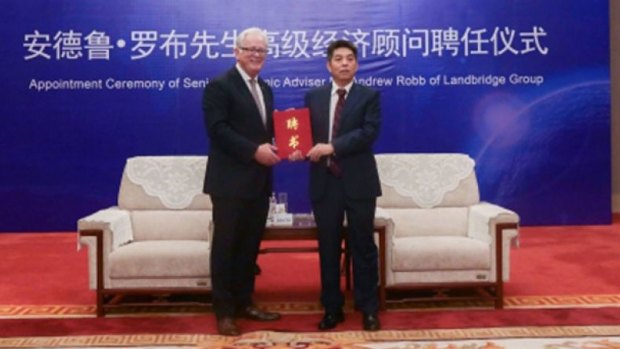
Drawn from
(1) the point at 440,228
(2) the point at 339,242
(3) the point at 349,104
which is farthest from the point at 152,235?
(1) the point at 440,228

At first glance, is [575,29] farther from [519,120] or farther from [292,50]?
[292,50]

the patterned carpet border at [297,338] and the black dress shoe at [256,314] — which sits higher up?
the black dress shoe at [256,314]

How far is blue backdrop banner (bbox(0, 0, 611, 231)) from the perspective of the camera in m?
7.39

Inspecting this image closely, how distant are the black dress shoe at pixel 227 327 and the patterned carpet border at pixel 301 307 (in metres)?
0.47

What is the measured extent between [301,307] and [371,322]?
0.63 meters

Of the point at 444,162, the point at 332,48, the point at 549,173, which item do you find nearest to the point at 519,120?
the point at 549,173

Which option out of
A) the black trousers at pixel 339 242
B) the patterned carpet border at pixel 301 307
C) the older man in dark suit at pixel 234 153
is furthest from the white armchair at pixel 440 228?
the older man in dark suit at pixel 234 153

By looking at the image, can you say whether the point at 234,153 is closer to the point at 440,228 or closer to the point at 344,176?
the point at 344,176

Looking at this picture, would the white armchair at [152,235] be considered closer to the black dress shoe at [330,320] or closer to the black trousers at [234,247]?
the black trousers at [234,247]

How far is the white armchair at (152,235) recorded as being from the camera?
4.21 metres

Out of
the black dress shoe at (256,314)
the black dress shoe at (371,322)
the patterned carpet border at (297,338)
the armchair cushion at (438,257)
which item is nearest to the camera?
the patterned carpet border at (297,338)

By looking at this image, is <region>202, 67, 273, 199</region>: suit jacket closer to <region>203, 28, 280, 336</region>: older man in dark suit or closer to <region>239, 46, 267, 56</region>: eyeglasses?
<region>203, 28, 280, 336</region>: older man in dark suit

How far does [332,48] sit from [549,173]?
4633 millimetres

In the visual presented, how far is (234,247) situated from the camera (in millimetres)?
3988
